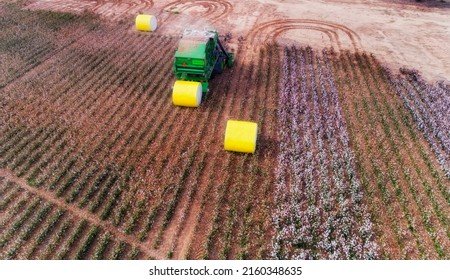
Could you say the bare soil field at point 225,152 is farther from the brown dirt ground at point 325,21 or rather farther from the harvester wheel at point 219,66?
the harvester wheel at point 219,66

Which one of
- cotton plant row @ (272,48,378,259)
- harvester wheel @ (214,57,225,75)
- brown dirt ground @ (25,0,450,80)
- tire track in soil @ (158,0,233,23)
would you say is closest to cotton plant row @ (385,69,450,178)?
brown dirt ground @ (25,0,450,80)

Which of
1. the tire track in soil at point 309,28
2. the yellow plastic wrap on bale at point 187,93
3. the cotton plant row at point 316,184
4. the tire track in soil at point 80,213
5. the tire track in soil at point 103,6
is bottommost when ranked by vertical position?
the tire track in soil at point 80,213

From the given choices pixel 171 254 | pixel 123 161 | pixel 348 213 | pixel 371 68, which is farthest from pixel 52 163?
pixel 371 68

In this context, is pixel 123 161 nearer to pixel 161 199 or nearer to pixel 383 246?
pixel 161 199

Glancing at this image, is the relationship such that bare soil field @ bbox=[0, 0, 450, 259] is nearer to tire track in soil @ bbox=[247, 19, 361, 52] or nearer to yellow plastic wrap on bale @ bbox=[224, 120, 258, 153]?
tire track in soil @ bbox=[247, 19, 361, 52]

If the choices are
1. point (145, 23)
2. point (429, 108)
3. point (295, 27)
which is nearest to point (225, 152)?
point (429, 108)

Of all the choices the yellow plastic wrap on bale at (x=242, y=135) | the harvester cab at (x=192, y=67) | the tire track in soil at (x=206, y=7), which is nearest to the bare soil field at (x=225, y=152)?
the yellow plastic wrap on bale at (x=242, y=135)
